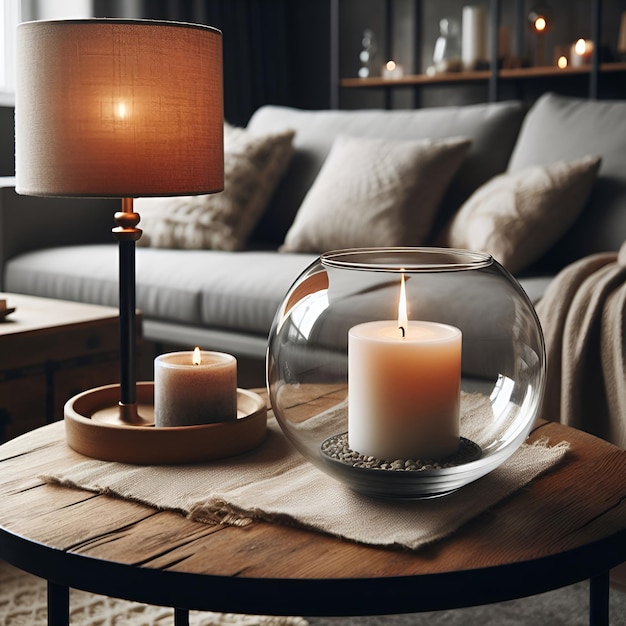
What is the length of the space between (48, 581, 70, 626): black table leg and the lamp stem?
0.27 meters

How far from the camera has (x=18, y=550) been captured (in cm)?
70

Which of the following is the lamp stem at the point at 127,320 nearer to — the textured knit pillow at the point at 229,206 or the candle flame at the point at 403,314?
the candle flame at the point at 403,314

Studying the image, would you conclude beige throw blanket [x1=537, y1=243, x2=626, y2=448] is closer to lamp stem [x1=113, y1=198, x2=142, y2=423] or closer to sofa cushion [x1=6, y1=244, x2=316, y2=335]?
sofa cushion [x1=6, y1=244, x2=316, y2=335]

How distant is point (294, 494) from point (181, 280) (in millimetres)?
1765

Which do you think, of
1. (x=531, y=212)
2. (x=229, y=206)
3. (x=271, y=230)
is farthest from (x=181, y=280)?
(x=531, y=212)

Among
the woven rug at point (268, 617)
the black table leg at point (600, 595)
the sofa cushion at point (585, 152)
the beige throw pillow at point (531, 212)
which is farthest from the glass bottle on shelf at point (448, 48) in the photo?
the black table leg at point (600, 595)

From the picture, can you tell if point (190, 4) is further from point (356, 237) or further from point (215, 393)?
point (215, 393)

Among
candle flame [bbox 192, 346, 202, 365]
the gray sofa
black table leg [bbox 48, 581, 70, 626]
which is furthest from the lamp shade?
the gray sofa

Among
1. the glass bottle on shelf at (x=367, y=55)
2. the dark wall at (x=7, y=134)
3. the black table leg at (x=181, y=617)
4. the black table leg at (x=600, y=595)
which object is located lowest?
the black table leg at (x=181, y=617)

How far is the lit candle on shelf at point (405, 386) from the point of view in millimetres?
725

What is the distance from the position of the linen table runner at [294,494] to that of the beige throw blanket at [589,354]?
771 millimetres

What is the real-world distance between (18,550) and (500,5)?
4149 millimetres

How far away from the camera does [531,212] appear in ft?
7.21

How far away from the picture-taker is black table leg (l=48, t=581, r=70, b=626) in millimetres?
769
